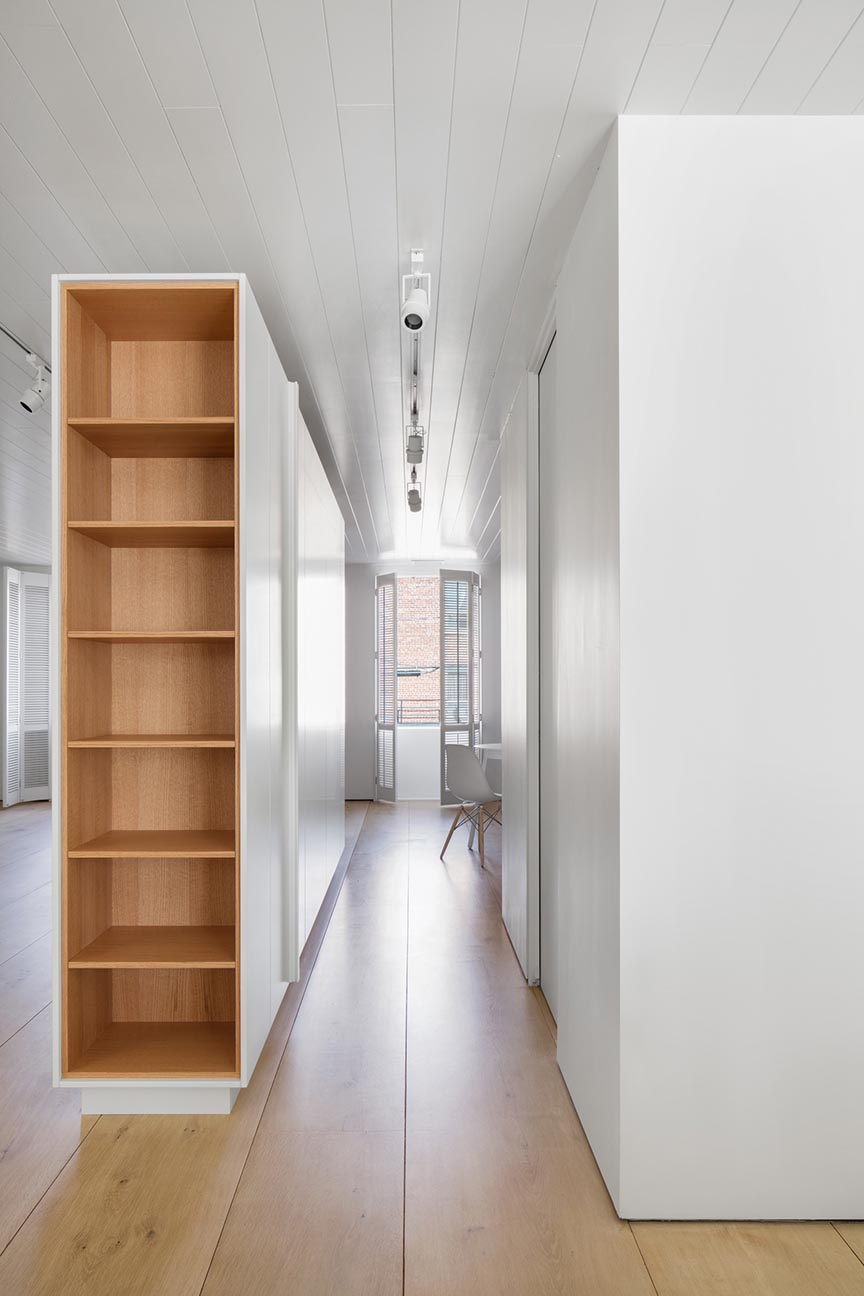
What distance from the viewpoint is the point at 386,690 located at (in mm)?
8602

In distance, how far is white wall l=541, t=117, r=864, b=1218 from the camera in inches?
73.4

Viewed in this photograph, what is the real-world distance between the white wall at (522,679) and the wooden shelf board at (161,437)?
4.28 feet

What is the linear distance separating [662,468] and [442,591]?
6548 millimetres

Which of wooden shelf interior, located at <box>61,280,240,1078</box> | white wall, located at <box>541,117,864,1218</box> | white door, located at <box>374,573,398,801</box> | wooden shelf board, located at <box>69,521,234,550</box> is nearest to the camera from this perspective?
white wall, located at <box>541,117,864,1218</box>

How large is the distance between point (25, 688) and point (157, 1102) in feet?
23.7

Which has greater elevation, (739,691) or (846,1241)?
(739,691)

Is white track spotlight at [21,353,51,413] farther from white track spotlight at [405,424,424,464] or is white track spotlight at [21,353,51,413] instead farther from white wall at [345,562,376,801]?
white wall at [345,562,376,801]

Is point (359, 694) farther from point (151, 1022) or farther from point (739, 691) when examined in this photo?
point (739, 691)

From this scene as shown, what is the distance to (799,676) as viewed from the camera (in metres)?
1.88

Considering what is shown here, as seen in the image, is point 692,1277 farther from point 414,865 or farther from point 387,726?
point 387,726

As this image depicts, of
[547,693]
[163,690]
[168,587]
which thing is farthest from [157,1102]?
[547,693]

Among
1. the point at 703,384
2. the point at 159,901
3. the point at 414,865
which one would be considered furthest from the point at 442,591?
the point at 703,384

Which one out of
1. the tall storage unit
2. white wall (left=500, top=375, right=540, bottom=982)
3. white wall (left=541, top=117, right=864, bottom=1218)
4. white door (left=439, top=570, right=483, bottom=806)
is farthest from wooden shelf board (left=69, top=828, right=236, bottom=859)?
white door (left=439, top=570, right=483, bottom=806)

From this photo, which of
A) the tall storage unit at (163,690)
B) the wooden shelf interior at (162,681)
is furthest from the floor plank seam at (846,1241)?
the wooden shelf interior at (162,681)
